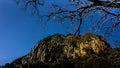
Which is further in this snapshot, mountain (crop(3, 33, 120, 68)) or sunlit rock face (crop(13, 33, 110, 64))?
sunlit rock face (crop(13, 33, 110, 64))

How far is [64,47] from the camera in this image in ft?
287

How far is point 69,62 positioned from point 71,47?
20.4ft

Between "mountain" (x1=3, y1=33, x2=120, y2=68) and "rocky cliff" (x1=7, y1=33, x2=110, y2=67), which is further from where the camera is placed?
"rocky cliff" (x1=7, y1=33, x2=110, y2=67)

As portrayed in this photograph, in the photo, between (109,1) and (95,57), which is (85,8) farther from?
(95,57)

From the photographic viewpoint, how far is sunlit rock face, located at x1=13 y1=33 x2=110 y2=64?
80.6 meters

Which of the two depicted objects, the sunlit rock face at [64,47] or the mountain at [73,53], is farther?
the sunlit rock face at [64,47]

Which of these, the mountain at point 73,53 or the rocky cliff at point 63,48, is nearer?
the mountain at point 73,53

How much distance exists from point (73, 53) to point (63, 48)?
10.5 meters

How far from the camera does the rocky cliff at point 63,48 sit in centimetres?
8056

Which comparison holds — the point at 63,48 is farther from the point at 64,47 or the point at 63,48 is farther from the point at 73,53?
the point at 73,53

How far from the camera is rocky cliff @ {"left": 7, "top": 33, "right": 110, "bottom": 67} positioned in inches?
3172

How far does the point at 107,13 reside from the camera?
19.7 meters

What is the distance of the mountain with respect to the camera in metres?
73.4

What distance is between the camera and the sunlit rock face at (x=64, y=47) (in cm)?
8062
